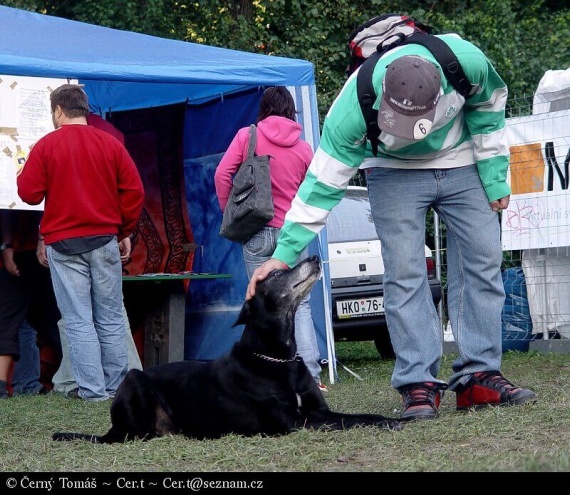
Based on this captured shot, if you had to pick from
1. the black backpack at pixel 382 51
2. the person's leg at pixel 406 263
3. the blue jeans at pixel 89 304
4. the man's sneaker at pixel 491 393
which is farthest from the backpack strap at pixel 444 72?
the blue jeans at pixel 89 304

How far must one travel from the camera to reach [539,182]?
9305 mm

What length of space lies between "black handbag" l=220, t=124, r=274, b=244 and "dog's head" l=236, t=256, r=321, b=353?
2027 millimetres

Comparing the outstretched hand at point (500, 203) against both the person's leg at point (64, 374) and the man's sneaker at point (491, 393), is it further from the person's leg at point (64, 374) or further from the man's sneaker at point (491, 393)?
the person's leg at point (64, 374)

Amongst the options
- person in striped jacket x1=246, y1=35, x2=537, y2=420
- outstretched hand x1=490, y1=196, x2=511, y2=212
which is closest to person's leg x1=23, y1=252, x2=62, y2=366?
person in striped jacket x1=246, y1=35, x2=537, y2=420

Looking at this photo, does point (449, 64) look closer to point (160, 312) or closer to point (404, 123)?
point (404, 123)

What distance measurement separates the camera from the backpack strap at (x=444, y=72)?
4.43m

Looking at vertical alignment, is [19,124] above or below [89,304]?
above

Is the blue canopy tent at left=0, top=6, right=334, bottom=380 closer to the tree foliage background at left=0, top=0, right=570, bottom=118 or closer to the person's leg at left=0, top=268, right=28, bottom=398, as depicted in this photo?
the person's leg at left=0, top=268, right=28, bottom=398

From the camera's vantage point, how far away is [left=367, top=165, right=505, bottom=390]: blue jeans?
485 centimetres

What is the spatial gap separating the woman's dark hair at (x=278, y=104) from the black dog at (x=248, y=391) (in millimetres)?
2426

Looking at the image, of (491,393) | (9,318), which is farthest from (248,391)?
(9,318)

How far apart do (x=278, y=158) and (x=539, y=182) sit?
3.10m

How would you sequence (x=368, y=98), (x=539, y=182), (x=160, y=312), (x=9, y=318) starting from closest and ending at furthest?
(x=368, y=98)
(x=9, y=318)
(x=160, y=312)
(x=539, y=182)
